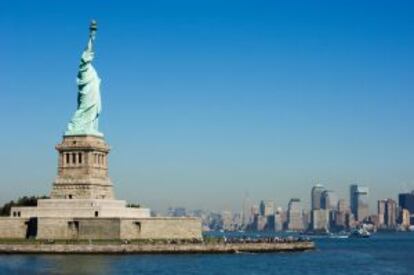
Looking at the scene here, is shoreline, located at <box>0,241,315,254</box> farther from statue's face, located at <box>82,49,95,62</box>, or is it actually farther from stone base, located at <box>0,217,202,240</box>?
statue's face, located at <box>82,49,95,62</box>

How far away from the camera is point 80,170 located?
76125 millimetres

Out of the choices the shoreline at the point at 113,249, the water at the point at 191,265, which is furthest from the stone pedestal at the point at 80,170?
the water at the point at 191,265

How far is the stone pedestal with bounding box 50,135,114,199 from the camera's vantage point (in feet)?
248

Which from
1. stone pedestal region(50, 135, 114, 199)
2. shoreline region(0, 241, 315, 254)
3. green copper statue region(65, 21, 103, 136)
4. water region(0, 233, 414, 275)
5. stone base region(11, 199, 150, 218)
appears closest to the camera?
water region(0, 233, 414, 275)

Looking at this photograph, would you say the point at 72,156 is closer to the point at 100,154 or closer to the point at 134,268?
the point at 100,154

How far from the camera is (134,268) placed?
57531mm

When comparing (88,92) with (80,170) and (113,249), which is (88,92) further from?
(113,249)

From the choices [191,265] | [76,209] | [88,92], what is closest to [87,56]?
[88,92]

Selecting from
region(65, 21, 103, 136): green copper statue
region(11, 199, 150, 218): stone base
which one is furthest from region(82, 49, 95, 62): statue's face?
region(11, 199, 150, 218): stone base

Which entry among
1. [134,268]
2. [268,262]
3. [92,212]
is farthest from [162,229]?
[134,268]

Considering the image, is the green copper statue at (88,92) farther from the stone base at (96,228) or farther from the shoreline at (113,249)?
the shoreline at (113,249)

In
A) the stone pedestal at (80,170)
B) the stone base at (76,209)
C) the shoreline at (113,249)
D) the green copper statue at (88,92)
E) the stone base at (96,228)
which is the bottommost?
the shoreline at (113,249)

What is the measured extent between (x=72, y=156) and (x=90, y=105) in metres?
4.86

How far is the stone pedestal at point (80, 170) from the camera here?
75500 mm
